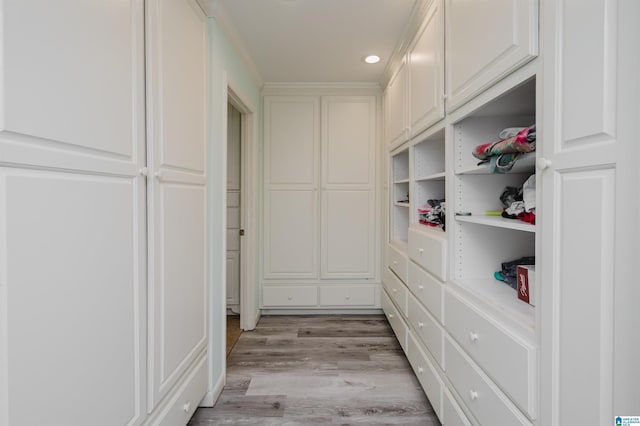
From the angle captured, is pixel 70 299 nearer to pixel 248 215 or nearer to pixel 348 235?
pixel 248 215

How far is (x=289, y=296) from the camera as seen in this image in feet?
12.3

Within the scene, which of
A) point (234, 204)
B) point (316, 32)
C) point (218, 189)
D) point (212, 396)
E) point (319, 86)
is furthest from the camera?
point (234, 204)

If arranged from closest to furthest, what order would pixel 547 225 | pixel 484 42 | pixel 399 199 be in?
pixel 547 225, pixel 484 42, pixel 399 199

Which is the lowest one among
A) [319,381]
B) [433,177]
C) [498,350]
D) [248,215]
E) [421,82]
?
[319,381]

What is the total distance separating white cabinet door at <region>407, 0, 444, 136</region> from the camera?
6.06 ft

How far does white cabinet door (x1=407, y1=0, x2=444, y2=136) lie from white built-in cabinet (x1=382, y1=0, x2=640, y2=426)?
0.12 meters

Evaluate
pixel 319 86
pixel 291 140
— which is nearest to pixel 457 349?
pixel 291 140

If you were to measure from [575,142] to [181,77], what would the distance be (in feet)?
5.40

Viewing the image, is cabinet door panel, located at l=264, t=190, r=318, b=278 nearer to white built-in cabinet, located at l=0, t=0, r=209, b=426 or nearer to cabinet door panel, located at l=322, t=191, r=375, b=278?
cabinet door panel, located at l=322, t=191, r=375, b=278

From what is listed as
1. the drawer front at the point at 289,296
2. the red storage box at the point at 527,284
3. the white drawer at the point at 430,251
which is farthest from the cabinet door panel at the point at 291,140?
the red storage box at the point at 527,284

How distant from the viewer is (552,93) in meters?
0.93

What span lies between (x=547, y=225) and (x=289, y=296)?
3.09m

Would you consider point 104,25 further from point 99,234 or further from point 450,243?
point 450,243

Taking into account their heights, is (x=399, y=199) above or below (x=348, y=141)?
below
